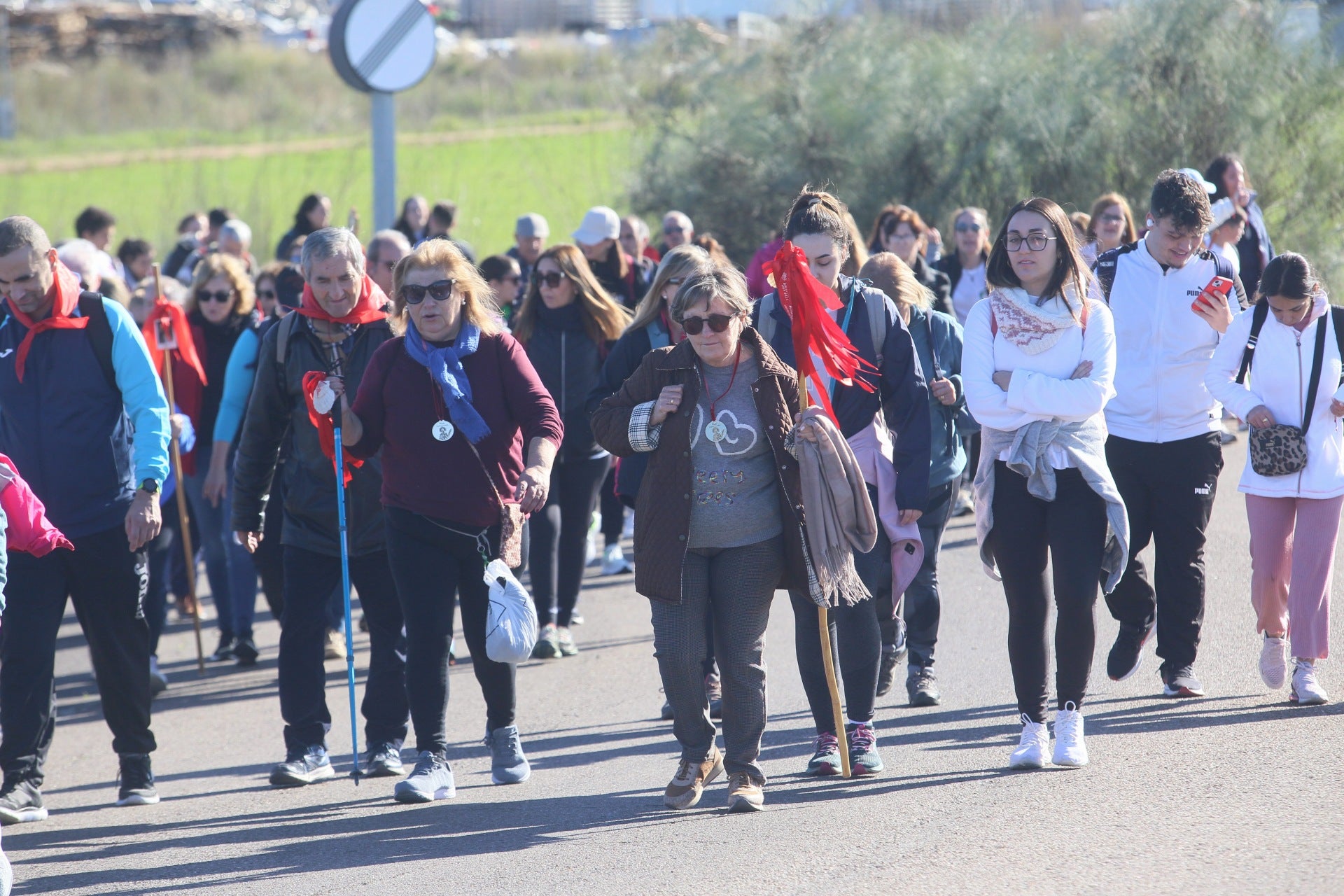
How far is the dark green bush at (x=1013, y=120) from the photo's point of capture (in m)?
15.3

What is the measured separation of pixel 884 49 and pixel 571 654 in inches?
436

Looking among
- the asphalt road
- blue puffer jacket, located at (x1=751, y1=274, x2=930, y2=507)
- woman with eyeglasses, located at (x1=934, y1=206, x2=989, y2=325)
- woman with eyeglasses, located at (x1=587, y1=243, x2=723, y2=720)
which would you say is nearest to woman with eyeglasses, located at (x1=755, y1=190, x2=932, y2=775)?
blue puffer jacket, located at (x1=751, y1=274, x2=930, y2=507)

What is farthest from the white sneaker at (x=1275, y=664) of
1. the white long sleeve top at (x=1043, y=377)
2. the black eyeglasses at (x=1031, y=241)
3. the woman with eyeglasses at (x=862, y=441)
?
the black eyeglasses at (x=1031, y=241)

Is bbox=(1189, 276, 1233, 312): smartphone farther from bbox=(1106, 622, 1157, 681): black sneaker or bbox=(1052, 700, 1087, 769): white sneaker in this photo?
bbox=(1052, 700, 1087, 769): white sneaker

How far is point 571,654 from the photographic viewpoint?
27.6ft

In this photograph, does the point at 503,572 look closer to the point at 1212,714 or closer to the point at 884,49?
the point at 1212,714

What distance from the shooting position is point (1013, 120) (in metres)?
15.8

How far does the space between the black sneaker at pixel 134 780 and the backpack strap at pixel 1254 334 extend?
4816 millimetres

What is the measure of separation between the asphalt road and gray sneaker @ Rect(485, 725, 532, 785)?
2.5 inches

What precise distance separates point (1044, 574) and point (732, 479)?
1.27m

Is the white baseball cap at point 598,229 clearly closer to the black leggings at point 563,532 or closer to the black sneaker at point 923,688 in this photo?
the black leggings at point 563,532

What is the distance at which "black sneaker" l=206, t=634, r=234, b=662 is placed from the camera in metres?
9.01

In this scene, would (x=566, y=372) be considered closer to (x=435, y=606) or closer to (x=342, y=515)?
(x=342, y=515)

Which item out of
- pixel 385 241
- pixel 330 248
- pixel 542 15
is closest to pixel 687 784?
pixel 330 248
